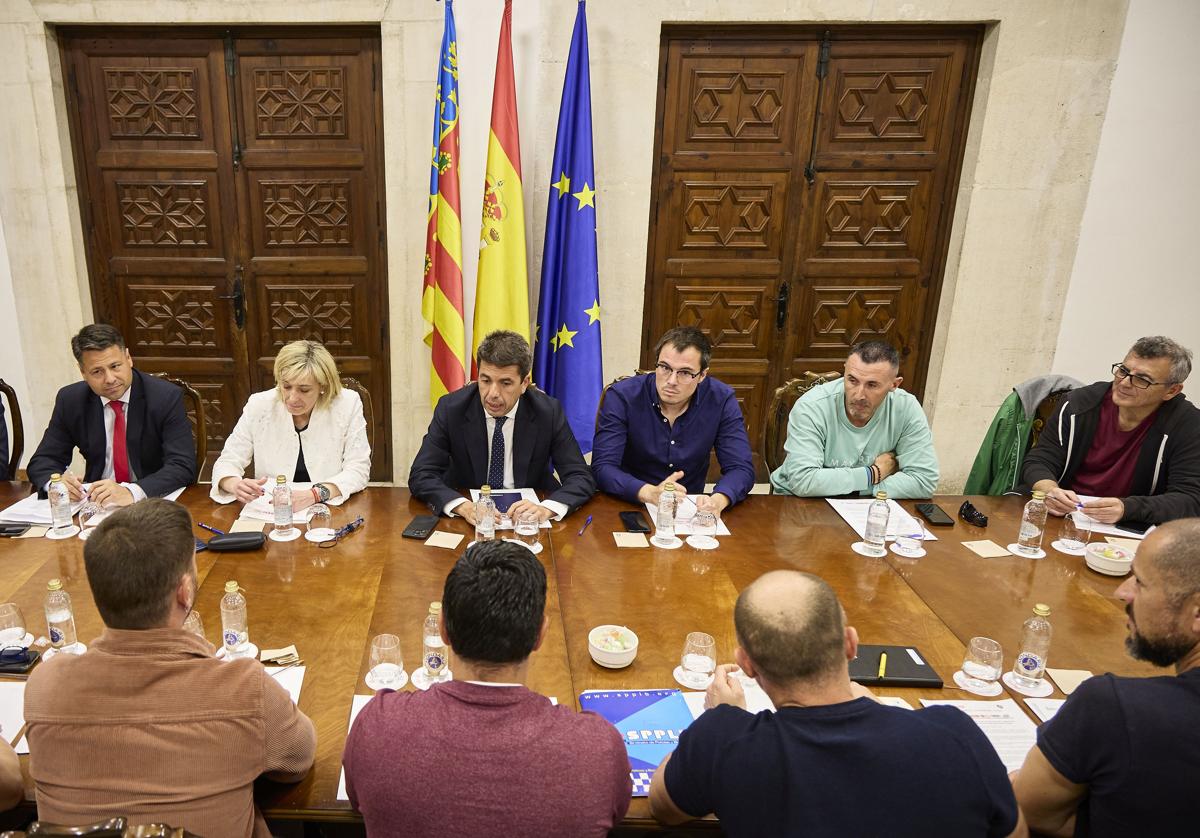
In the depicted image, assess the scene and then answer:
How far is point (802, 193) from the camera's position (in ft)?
15.5

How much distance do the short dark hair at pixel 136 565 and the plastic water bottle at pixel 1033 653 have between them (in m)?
1.93

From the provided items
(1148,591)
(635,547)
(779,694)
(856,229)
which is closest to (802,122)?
(856,229)

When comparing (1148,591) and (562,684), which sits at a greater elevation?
(1148,591)

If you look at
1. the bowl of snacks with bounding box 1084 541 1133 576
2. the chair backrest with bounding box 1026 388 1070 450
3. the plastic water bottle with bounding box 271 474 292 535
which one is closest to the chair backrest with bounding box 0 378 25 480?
the plastic water bottle with bounding box 271 474 292 535

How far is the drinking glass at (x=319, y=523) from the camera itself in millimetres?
2604

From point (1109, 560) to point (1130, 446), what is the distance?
918mm

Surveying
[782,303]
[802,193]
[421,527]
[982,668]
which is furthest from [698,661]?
[802,193]

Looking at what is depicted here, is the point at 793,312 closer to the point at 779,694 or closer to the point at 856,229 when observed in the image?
the point at 856,229

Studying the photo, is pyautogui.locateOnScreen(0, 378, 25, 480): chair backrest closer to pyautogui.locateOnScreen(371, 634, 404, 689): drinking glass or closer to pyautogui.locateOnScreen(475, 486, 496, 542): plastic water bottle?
pyautogui.locateOnScreen(475, 486, 496, 542): plastic water bottle

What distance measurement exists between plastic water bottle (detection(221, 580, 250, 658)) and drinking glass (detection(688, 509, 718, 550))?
1391mm

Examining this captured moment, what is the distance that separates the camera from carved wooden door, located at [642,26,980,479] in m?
4.50

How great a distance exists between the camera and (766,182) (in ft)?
15.4

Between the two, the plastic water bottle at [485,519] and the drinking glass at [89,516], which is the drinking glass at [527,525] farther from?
the drinking glass at [89,516]

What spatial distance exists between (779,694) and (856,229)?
13.0 ft
